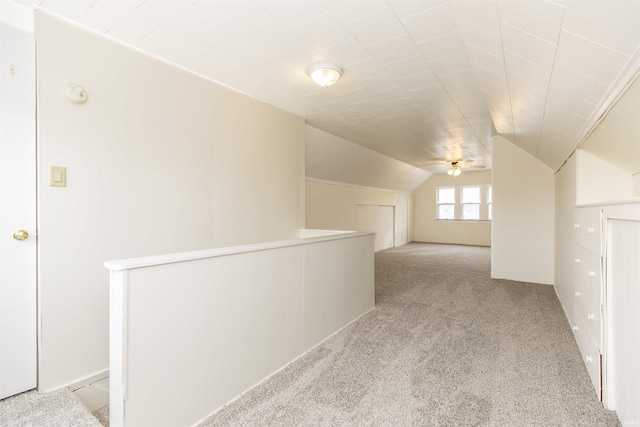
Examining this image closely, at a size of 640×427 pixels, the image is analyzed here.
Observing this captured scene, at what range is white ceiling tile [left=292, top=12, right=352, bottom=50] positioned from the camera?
78.3 inches

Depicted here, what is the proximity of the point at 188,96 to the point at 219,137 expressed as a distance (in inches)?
17.5

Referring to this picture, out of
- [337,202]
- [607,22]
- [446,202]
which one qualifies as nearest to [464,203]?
[446,202]

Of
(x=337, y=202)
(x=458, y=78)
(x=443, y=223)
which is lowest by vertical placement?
(x=443, y=223)

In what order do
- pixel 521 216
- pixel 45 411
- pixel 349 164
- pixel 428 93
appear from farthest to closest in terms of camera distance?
pixel 349 164
pixel 521 216
pixel 428 93
pixel 45 411

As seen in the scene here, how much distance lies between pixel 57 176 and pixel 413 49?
2594 millimetres

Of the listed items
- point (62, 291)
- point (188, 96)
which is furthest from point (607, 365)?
point (188, 96)

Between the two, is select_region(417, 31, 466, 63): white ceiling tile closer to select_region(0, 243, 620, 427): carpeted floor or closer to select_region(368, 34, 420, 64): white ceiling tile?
select_region(368, 34, 420, 64): white ceiling tile

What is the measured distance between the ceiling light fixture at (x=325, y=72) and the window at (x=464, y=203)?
809cm

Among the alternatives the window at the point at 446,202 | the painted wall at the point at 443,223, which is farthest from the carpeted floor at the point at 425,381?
the window at the point at 446,202

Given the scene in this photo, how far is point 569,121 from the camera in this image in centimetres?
219

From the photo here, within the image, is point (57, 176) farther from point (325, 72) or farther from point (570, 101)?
point (570, 101)

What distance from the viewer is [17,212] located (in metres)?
1.78

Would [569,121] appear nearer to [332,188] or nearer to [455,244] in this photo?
[332,188]

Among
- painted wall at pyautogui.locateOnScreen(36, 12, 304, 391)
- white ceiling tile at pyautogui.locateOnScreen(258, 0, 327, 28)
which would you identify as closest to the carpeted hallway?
painted wall at pyautogui.locateOnScreen(36, 12, 304, 391)
